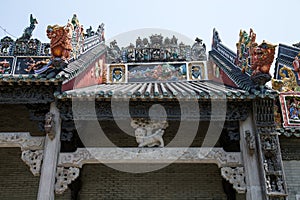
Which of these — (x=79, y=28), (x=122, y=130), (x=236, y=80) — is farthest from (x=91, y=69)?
(x=236, y=80)

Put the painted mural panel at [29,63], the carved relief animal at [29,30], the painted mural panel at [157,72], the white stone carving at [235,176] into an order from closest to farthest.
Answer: the white stone carving at [235,176] < the painted mural panel at [29,63] < the painted mural panel at [157,72] < the carved relief animal at [29,30]

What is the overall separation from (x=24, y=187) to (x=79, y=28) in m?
5.23

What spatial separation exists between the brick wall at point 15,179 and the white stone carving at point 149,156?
8.91ft

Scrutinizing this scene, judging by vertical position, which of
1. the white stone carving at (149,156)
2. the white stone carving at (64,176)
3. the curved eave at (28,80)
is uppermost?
the curved eave at (28,80)

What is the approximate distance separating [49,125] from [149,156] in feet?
6.82

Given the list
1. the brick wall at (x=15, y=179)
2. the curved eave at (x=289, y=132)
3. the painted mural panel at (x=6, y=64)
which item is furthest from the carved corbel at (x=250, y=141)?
the painted mural panel at (x=6, y=64)

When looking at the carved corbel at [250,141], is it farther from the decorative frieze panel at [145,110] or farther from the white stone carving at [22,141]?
the white stone carving at [22,141]

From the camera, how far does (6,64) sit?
445 inches

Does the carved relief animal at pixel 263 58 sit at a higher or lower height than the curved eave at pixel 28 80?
higher

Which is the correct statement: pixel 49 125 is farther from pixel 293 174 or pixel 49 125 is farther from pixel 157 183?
pixel 293 174

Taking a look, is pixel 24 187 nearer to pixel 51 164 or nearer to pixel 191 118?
pixel 51 164

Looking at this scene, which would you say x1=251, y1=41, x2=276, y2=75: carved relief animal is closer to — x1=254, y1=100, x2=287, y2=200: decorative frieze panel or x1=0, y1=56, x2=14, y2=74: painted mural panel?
x1=254, y1=100, x2=287, y2=200: decorative frieze panel

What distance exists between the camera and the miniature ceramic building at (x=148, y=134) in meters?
6.68

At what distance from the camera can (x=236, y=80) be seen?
8.62m
